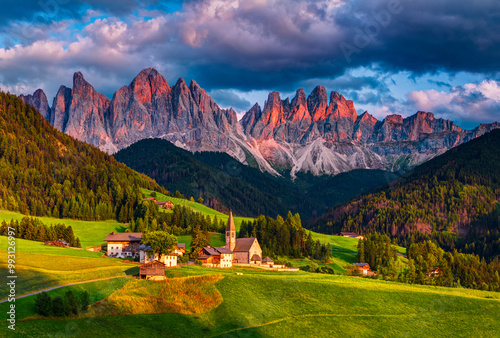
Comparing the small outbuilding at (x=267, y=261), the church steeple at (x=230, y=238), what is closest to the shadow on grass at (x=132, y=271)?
the church steeple at (x=230, y=238)

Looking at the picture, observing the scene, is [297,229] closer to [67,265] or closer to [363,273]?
[363,273]

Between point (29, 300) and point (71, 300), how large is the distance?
570 centimetres

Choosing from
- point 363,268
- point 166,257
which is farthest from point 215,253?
point 363,268

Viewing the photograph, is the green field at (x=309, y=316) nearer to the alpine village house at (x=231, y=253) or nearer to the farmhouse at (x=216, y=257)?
the farmhouse at (x=216, y=257)

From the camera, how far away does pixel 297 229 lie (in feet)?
597

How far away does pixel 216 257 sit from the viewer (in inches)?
5231

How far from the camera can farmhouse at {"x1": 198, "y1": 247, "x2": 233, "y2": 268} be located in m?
130

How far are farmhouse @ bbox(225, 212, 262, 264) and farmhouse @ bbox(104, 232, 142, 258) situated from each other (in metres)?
25.7

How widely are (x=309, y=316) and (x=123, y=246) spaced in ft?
274

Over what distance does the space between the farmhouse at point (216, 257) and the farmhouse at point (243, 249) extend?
7409 millimetres

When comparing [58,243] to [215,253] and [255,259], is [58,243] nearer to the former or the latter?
[215,253]

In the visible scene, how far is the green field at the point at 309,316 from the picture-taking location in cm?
6638

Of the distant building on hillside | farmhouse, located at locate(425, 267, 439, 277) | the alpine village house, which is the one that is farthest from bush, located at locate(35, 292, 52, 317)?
farmhouse, located at locate(425, 267, 439, 277)

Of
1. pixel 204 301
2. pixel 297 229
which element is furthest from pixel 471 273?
pixel 204 301
